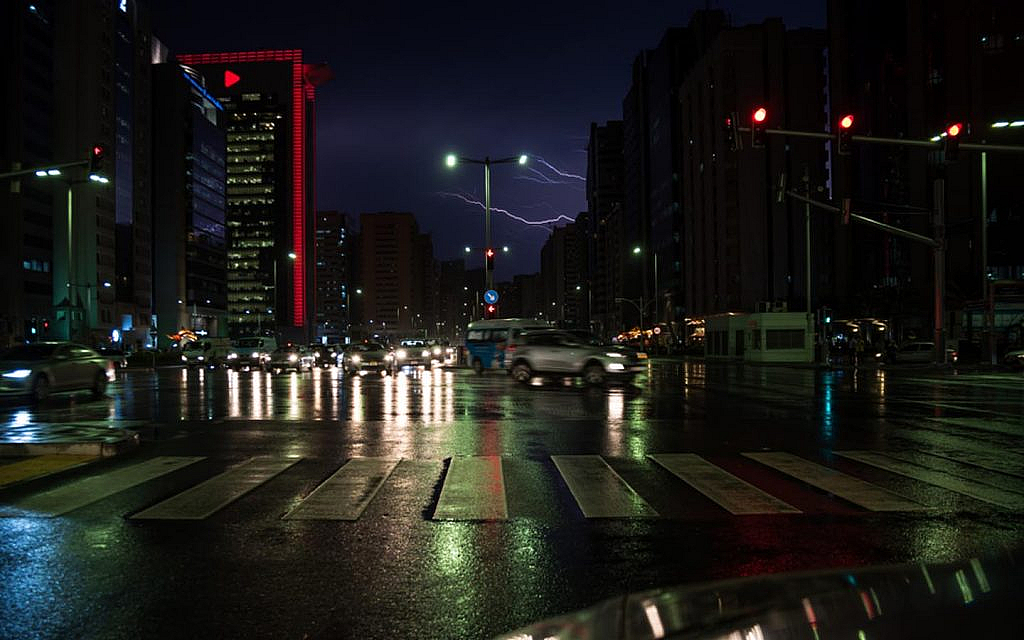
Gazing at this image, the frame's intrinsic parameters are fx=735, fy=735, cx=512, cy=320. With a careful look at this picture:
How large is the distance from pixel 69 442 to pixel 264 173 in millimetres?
193574

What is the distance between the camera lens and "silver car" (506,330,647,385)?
922 inches

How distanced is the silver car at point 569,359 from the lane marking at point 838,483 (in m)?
13.2

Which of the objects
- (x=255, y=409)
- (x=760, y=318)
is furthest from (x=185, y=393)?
(x=760, y=318)

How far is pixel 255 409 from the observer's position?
17.0 m

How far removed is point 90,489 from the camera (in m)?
7.84

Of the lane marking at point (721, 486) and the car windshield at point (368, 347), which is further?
the car windshield at point (368, 347)

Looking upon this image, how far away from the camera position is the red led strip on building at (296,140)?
535ft

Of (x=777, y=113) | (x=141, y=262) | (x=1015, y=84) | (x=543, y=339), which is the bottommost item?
(x=543, y=339)

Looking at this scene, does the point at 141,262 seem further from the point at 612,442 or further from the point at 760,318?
the point at 612,442

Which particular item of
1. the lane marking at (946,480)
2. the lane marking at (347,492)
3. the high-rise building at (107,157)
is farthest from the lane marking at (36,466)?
the high-rise building at (107,157)

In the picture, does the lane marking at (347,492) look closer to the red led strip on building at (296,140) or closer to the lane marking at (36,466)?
the lane marking at (36,466)

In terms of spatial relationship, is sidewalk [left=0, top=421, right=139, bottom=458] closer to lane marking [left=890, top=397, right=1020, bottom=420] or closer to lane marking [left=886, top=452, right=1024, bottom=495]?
lane marking [left=886, top=452, right=1024, bottom=495]

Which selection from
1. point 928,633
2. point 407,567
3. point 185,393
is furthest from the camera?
point 185,393

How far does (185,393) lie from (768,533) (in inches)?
814
